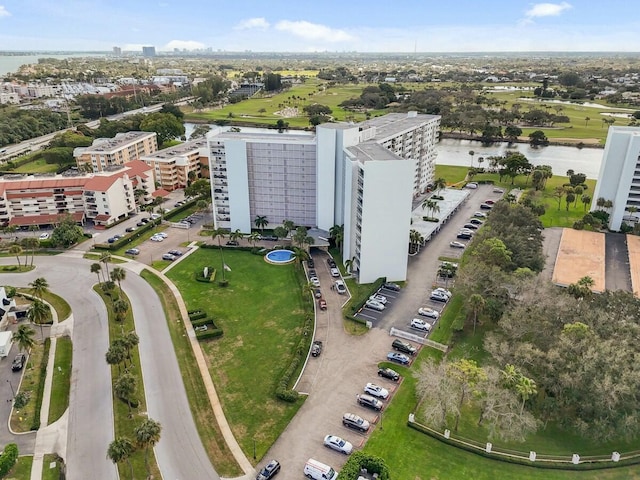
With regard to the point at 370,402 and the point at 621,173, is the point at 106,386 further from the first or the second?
the point at 621,173

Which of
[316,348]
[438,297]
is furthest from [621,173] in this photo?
[316,348]

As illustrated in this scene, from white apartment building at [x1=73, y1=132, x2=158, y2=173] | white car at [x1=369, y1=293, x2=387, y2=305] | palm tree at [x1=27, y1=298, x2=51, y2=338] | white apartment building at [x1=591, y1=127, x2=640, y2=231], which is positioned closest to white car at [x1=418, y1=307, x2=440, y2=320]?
white car at [x1=369, y1=293, x2=387, y2=305]

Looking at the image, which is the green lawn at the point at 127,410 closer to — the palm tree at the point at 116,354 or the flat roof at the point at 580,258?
the palm tree at the point at 116,354

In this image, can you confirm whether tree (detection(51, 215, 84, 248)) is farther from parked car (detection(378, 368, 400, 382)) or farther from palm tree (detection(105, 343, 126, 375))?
parked car (detection(378, 368, 400, 382))

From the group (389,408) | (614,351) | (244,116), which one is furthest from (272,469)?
(244,116)

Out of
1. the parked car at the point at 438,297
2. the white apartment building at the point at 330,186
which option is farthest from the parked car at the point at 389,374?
the white apartment building at the point at 330,186

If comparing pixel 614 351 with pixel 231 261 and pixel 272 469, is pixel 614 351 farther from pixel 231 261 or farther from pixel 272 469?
pixel 231 261
